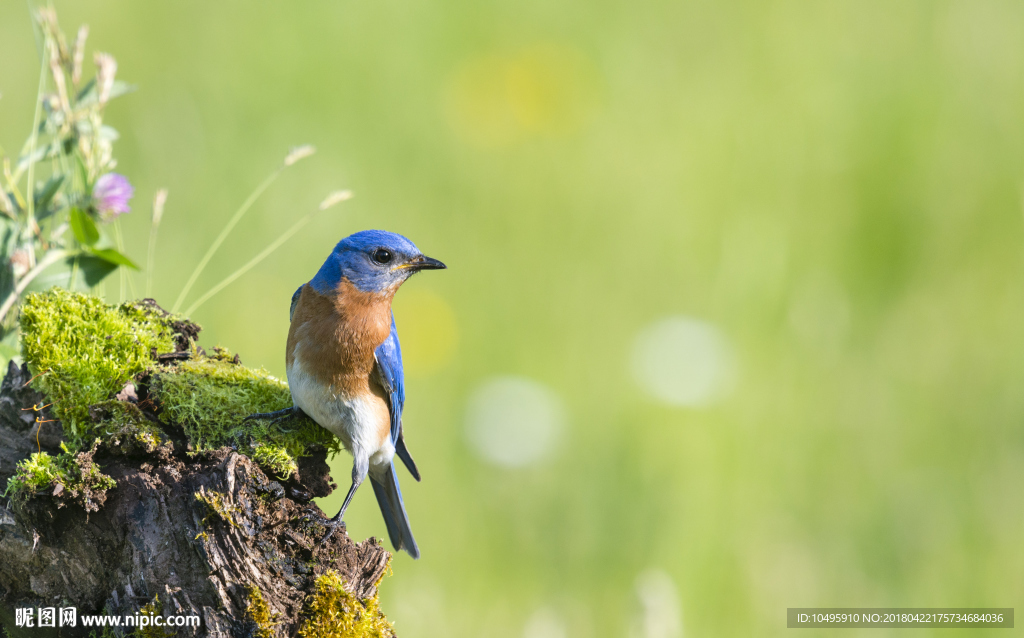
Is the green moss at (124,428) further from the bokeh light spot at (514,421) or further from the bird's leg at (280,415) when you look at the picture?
the bokeh light spot at (514,421)

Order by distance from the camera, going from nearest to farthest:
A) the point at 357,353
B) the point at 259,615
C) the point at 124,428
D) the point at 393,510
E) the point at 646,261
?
1. the point at 259,615
2. the point at 124,428
3. the point at 357,353
4. the point at 393,510
5. the point at 646,261

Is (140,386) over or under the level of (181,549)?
over

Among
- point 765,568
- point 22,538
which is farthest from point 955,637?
point 22,538

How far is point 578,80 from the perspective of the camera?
899 cm

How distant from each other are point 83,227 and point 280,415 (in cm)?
110

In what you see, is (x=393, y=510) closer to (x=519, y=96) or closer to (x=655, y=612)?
(x=655, y=612)

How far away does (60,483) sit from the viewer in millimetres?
2506

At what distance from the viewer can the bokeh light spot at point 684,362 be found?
6141 mm

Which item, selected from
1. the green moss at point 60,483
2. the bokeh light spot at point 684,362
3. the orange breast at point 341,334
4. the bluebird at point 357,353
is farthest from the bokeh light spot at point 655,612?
the green moss at point 60,483

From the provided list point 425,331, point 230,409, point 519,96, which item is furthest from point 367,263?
point 519,96

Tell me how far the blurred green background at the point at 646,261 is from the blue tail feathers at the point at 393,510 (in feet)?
3.10

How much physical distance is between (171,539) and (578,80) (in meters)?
7.43

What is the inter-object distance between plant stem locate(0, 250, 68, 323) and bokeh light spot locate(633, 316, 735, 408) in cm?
401

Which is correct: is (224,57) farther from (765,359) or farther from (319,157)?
(765,359)
